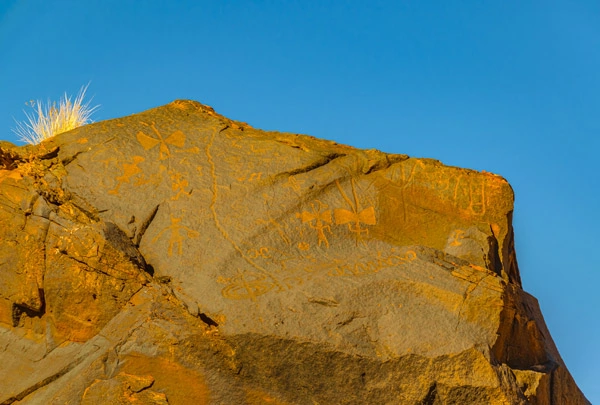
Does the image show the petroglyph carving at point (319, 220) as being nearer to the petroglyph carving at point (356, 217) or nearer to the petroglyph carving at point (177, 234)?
the petroglyph carving at point (356, 217)

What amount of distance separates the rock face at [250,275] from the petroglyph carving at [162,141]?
0.05ft

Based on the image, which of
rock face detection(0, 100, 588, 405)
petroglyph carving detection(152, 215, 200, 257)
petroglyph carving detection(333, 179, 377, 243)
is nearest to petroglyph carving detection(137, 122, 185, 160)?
rock face detection(0, 100, 588, 405)

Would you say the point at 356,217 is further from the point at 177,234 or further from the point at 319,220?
the point at 177,234

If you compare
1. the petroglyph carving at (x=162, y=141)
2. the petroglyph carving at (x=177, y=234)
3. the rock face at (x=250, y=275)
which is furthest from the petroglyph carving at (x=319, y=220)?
the petroglyph carving at (x=162, y=141)

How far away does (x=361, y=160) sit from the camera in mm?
6848

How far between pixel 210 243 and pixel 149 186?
79cm

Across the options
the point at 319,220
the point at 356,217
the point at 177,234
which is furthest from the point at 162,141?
the point at 356,217

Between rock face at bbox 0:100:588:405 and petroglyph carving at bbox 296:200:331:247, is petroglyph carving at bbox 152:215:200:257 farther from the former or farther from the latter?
petroglyph carving at bbox 296:200:331:247

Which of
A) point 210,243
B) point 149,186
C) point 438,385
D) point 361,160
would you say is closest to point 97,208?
point 149,186

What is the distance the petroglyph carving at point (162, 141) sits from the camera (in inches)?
263

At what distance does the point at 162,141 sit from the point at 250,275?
5.26 ft

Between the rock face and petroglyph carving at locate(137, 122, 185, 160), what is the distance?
0.02 m

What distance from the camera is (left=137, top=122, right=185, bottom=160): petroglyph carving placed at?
668cm

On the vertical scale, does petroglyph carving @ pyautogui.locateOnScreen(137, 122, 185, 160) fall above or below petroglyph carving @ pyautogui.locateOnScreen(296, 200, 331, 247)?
above
